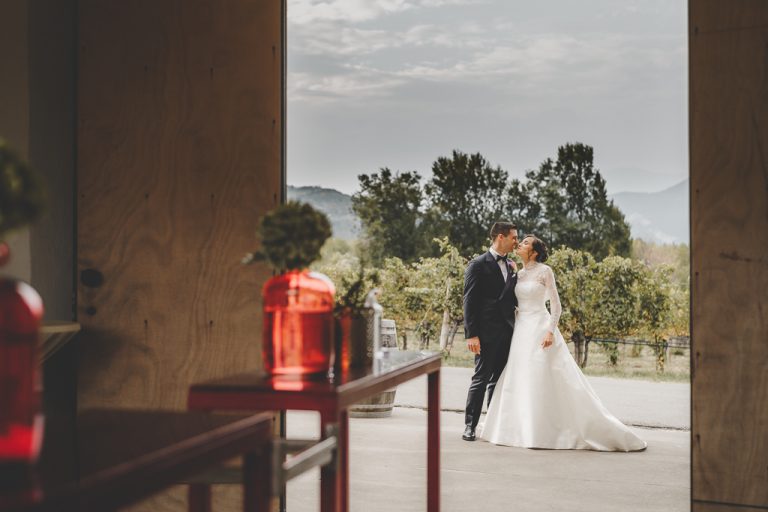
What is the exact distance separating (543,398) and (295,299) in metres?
3.67

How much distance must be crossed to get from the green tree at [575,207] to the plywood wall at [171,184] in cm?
855

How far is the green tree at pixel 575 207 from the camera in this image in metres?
11.2

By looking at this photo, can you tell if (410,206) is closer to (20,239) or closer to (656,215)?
(656,215)

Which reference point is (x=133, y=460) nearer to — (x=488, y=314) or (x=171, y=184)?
(x=171, y=184)

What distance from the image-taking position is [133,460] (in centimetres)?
108

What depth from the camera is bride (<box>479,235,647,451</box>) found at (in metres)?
5.13

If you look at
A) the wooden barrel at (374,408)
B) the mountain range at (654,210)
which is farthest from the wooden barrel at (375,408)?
the mountain range at (654,210)

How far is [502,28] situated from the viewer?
37.5 feet

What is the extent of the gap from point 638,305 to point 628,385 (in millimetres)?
1235

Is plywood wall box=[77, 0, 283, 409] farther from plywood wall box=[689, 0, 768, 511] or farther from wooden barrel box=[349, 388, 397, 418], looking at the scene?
wooden barrel box=[349, 388, 397, 418]

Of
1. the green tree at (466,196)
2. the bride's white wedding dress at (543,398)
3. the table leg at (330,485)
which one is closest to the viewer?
the table leg at (330,485)

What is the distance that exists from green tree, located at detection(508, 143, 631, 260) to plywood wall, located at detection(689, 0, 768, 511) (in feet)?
27.9

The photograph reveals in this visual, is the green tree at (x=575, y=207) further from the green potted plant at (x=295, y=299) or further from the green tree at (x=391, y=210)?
the green potted plant at (x=295, y=299)

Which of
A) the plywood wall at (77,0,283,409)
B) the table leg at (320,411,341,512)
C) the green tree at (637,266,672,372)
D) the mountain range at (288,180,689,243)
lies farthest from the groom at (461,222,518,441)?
the mountain range at (288,180,689,243)
